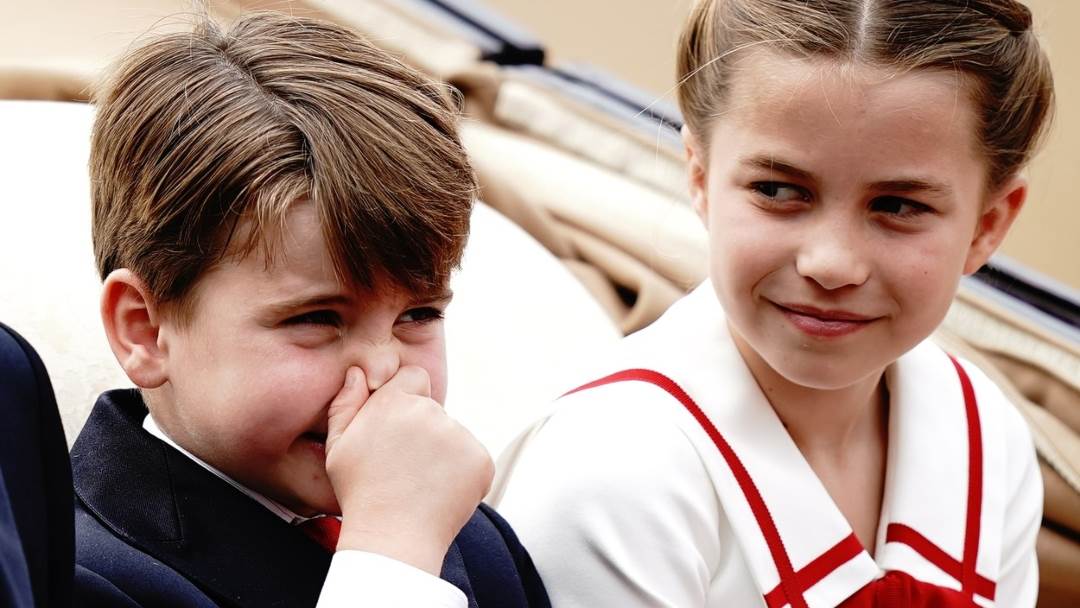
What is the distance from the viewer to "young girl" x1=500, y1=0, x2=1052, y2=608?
1.06 m

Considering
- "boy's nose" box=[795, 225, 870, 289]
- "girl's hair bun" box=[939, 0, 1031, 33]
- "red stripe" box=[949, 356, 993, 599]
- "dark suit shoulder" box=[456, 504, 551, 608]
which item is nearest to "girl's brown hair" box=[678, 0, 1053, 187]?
"girl's hair bun" box=[939, 0, 1031, 33]

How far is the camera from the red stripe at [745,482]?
3.73 ft

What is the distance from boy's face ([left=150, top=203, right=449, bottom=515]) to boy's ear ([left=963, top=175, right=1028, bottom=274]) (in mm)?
519

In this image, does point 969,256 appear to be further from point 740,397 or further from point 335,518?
point 335,518

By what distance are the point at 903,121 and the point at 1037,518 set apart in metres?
0.49

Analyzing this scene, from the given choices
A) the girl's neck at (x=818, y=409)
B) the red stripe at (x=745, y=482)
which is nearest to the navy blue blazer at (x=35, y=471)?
the red stripe at (x=745, y=482)

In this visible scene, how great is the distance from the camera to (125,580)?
0.86 m

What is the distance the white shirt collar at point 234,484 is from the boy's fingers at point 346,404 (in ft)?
0.30

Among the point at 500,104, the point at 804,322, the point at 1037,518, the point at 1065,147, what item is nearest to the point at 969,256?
the point at 804,322

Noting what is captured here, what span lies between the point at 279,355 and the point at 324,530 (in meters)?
0.19

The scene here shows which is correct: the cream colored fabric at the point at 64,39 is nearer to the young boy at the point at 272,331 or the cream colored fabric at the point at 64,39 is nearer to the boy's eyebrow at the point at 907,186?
the young boy at the point at 272,331

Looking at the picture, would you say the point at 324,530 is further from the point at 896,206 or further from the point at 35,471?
the point at 896,206

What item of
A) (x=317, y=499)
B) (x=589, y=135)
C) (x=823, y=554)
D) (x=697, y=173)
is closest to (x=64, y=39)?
(x=589, y=135)

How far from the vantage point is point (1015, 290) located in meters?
1.75
